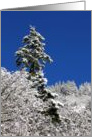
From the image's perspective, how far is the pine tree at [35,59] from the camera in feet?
71.9

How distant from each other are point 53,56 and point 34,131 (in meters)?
2.55

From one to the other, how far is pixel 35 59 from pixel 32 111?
2.07 metres

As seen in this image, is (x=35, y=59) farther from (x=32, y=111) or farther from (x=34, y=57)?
(x=32, y=111)

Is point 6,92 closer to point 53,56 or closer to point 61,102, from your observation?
point 53,56

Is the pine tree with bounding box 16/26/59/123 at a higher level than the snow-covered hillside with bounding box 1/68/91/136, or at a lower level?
higher

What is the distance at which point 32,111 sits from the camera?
23297 mm

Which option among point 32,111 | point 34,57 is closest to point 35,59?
point 34,57

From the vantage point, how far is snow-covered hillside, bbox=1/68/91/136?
21781mm

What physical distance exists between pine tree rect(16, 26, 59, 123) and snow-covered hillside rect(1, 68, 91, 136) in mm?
243

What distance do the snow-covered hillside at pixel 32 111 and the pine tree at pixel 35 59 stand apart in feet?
0.80

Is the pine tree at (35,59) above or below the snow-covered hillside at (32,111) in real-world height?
above

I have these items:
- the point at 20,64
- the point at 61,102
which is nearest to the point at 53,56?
the point at 20,64

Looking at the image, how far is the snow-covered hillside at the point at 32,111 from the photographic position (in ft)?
71.5

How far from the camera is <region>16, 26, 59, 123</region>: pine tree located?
2192 centimetres
